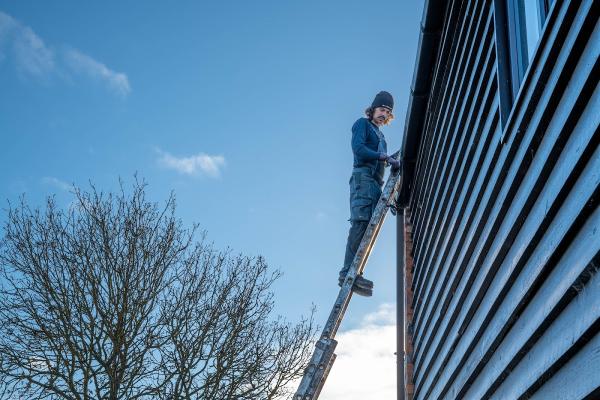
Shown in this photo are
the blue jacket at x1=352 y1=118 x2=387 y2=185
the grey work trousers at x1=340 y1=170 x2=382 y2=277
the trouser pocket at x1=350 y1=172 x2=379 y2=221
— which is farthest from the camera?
the blue jacket at x1=352 y1=118 x2=387 y2=185

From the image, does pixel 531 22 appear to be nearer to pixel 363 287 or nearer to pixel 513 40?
pixel 513 40

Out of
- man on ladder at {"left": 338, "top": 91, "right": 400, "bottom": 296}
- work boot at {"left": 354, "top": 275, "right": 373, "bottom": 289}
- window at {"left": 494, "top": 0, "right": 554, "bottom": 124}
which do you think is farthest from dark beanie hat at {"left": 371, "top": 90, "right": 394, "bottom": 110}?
window at {"left": 494, "top": 0, "right": 554, "bottom": 124}

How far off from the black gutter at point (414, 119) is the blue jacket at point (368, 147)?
1.74ft

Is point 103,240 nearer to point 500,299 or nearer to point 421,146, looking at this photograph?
point 421,146

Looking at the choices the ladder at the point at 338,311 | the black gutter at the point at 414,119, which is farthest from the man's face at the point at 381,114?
the black gutter at the point at 414,119

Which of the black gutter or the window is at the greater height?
the black gutter

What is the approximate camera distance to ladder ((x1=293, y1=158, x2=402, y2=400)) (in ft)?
17.8

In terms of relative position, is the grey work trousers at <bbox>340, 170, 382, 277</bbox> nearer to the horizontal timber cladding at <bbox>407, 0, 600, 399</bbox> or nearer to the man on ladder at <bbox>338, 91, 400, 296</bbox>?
the man on ladder at <bbox>338, 91, 400, 296</bbox>

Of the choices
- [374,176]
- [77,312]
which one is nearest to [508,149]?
[374,176]

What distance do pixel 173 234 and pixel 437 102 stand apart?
8.03 metres

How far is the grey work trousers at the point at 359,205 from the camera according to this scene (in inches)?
265

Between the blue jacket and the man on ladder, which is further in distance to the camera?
the blue jacket

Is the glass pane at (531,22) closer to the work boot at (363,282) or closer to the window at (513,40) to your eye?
the window at (513,40)

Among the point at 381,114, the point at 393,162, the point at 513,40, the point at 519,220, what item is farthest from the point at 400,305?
the point at 519,220
